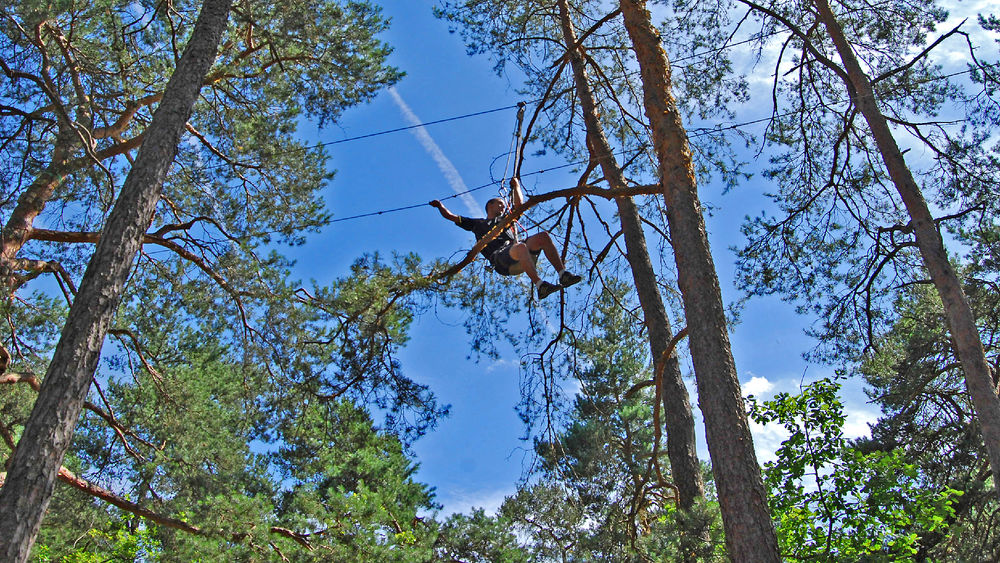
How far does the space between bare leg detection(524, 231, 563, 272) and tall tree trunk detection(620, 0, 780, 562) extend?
127 centimetres

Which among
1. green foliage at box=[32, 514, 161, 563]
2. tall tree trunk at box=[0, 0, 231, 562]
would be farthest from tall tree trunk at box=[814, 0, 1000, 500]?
green foliage at box=[32, 514, 161, 563]

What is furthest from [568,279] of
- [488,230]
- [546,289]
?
[488,230]

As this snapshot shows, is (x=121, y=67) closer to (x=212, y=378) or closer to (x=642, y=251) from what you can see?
(x=642, y=251)

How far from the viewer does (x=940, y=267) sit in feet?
18.1

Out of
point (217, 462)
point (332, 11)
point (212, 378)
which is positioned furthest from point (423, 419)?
point (212, 378)

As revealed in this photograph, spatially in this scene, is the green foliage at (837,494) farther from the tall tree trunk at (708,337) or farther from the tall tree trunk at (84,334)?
the tall tree trunk at (84,334)

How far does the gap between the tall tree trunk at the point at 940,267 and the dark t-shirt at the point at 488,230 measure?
3.20 m

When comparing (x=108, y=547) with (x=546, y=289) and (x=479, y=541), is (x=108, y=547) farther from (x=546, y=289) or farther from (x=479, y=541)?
(x=546, y=289)

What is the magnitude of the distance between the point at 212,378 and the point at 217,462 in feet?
12.3

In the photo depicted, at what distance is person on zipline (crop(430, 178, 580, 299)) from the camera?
5.38 m

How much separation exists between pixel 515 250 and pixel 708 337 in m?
1.99

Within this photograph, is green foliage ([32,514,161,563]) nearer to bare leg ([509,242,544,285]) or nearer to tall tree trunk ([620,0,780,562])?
bare leg ([509,242,544,285])

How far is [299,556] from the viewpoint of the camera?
6.71 metres

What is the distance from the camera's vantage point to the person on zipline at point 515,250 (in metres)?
5.38
